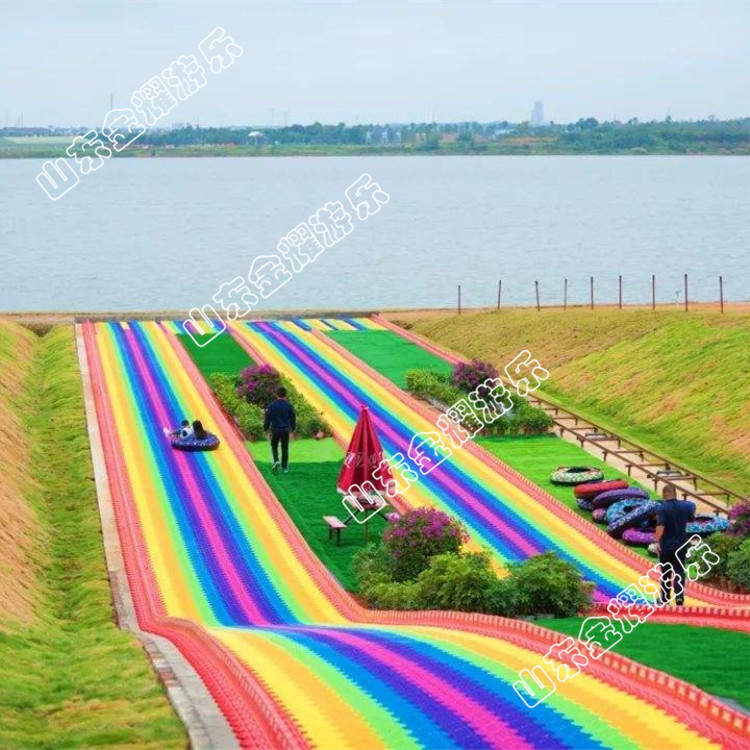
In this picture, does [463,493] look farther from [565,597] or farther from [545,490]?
[565,597]

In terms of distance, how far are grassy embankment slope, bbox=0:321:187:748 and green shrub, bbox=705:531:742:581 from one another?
7676 mm

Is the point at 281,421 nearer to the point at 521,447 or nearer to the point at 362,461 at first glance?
the point at 362,461

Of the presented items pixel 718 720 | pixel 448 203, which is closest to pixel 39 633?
pixel 718 720

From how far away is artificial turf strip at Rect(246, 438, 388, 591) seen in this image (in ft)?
78.3

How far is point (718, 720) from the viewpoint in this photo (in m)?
12.7

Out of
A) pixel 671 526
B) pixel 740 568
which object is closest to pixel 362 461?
pixel 740 568

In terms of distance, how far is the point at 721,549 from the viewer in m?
22.0

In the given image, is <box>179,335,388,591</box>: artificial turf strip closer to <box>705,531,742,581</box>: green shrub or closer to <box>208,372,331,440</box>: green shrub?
<box>208,372,331,440</box>: green shrub

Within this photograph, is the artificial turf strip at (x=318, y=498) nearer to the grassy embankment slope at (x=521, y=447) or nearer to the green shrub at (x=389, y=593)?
the green shrub at (x=389, y=593)

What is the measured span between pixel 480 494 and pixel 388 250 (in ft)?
281

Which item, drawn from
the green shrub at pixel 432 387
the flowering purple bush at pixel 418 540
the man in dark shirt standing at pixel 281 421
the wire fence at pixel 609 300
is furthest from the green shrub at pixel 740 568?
the wire fence at pixel 609 300

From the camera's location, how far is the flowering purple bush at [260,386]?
3425 centimetres

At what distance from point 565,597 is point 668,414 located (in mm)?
14874

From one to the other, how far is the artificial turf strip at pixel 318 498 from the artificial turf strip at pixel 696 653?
6166 mm
